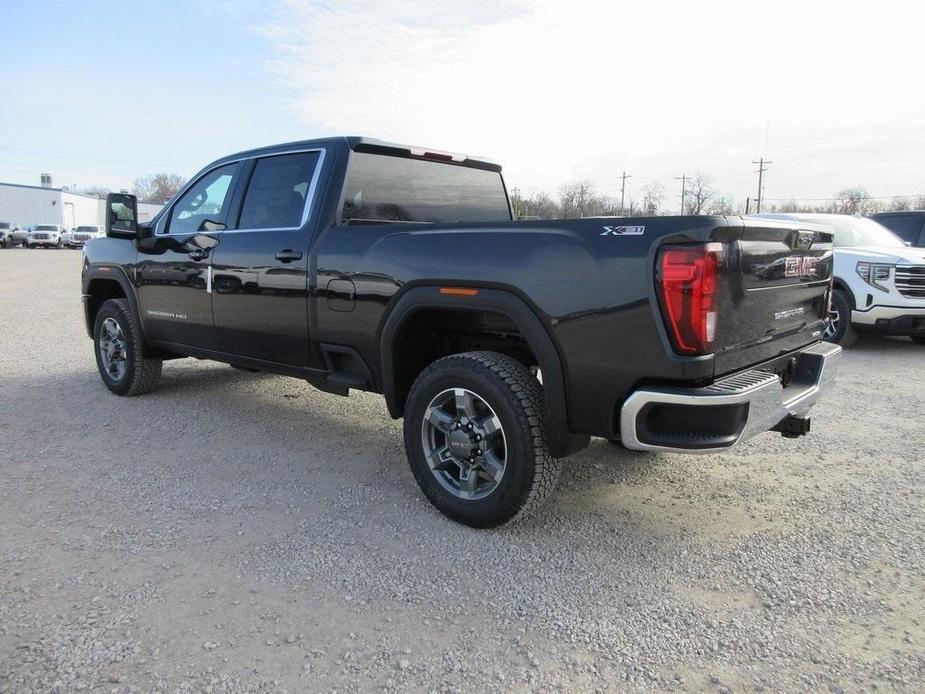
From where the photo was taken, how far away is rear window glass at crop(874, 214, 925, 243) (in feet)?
37.6

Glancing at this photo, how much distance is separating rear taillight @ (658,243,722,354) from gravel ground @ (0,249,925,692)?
109 centimetres

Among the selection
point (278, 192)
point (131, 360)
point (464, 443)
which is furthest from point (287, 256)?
point (131, 360)

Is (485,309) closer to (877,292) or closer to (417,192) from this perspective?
(417,192)

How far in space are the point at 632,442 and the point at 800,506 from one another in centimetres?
150

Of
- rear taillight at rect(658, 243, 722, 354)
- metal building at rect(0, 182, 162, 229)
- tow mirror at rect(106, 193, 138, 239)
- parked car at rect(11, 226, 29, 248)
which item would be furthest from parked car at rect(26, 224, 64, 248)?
rear taillight at rect(658, 243, 722, 354)

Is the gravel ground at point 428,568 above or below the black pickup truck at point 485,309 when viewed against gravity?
below

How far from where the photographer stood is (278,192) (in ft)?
15.1

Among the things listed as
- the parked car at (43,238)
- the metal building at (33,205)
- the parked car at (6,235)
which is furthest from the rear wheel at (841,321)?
the metal building at (33,205)

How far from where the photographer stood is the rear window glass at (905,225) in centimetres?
1147

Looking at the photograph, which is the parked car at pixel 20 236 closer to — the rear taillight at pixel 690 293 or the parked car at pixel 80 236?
the parked car at pixel 80 236

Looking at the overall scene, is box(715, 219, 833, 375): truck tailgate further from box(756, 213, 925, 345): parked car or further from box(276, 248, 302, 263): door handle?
box(756, 213, 925, 345): parked car

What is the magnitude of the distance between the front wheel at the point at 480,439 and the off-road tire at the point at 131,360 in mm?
3324

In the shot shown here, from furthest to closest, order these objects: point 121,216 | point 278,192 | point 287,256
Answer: point 121,216, point 278,192, point 287,256

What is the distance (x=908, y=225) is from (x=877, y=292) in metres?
4.09
